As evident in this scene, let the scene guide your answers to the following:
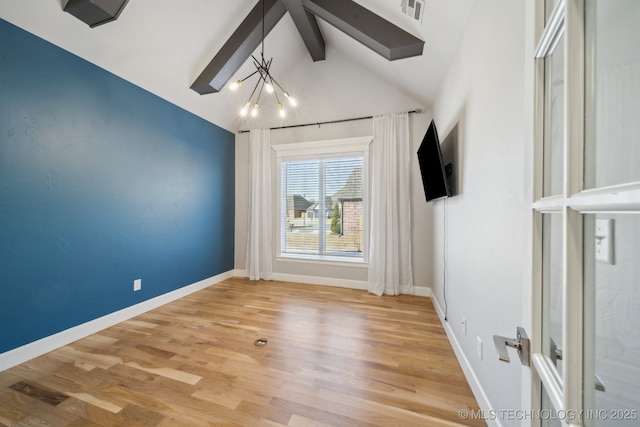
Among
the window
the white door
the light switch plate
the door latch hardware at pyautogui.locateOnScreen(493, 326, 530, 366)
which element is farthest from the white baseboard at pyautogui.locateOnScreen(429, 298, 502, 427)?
the window

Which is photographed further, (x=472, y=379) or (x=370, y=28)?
(x=370, y=28)

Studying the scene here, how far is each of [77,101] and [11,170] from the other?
0.84 meters

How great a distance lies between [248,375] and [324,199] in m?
2.74

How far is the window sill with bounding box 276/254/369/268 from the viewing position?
12.0 feet

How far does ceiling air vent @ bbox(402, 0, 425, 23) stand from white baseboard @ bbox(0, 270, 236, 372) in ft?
13.5

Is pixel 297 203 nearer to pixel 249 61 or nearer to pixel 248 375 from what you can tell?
pixel 249 61

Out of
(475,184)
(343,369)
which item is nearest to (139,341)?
(343,369)

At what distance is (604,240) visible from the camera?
396 mm

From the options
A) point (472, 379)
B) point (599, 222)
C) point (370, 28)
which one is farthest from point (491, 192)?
point (370, 28)

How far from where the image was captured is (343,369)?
1.79 m

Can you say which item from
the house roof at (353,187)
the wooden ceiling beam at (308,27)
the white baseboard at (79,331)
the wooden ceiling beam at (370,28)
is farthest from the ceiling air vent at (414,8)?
the white baseboard at (79,331)

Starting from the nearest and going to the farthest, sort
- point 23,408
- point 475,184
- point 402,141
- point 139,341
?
1. point 23,408
2. point 475,184
3. point 139,341
4. point 402,141

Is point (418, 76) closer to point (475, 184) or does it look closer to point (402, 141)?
point (402, 141)

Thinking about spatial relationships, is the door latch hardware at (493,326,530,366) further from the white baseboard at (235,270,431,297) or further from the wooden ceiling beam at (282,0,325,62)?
the wooden ceiling beam at (282,0,325,62)
